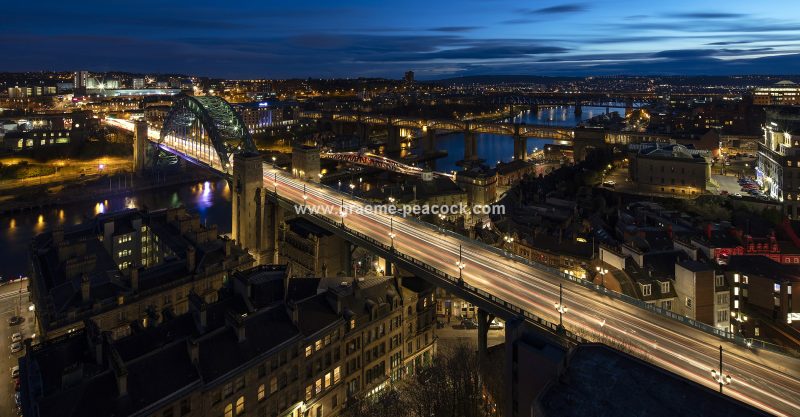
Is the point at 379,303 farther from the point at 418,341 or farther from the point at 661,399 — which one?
the point at 661,399

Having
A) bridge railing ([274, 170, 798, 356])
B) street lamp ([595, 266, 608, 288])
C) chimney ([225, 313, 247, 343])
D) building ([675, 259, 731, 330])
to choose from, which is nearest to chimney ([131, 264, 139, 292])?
chimney ([225, 313, 247, 343])

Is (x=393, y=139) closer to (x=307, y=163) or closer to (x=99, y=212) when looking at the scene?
(x=99, y=212)

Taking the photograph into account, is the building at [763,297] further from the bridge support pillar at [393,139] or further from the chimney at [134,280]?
the bridge support pillar at [393,139]

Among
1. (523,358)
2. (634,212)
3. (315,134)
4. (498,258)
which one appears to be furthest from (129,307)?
(315,134)

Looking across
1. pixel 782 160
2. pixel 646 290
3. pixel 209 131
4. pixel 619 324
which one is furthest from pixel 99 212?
pixel 782 160

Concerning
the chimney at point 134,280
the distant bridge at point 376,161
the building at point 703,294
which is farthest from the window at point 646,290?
the distant bridge at point 376,161

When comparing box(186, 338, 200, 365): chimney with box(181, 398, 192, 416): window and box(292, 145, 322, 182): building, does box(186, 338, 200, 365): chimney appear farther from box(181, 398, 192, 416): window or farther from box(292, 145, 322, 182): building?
box(292, 145, 322, 182): building
